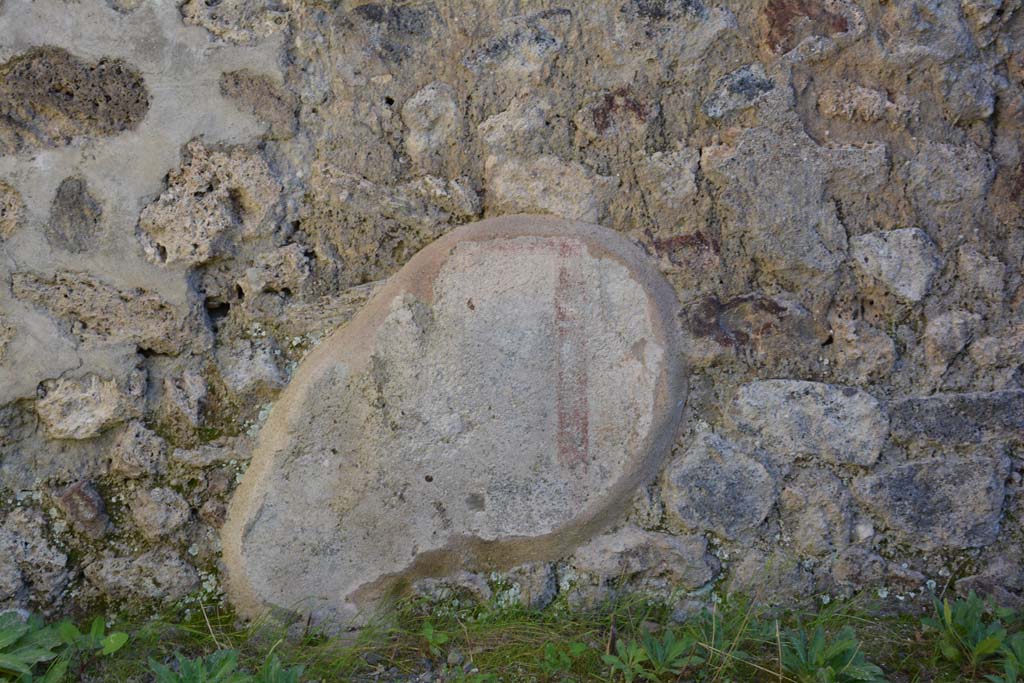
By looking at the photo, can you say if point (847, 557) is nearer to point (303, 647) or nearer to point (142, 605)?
point (303, 647)

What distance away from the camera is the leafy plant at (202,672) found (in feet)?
5.52

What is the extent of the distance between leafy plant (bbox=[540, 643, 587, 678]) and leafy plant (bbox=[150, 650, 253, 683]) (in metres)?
0.57

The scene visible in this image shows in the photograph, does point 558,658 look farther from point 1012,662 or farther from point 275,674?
point 1012,662

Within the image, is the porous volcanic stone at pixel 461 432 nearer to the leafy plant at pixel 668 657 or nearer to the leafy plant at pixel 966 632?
the leafy plant at pixel 668 657

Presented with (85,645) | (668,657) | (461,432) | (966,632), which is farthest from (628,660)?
(85,645)

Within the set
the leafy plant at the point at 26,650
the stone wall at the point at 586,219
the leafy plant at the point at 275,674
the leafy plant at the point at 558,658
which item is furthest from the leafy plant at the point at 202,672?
the leafy plant at the point at 558,658

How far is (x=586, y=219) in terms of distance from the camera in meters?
2.08

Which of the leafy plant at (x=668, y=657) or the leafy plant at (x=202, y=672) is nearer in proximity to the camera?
the leafy plant at (x=202, y=672)

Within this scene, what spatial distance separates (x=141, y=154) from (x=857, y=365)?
164cm

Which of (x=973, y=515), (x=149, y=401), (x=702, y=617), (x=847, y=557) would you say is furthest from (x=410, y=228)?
(x=973, y=515)

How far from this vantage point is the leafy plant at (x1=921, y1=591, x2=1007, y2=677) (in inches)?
72.6

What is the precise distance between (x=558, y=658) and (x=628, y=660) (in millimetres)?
165

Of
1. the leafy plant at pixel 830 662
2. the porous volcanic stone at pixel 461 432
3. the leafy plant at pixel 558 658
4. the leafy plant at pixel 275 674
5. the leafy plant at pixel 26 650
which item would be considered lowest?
the leafy plant at pixel 558 658

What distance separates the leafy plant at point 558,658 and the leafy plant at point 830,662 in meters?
0.40
